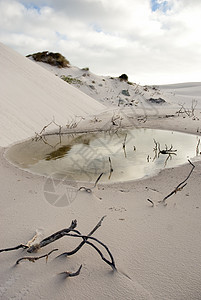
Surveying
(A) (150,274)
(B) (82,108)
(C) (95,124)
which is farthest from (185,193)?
(B) (82,108)

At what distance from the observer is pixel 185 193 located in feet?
7.07

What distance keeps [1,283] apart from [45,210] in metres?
0.71

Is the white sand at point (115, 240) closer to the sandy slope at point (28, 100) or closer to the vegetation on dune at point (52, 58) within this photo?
the sandy slope at point (28, 100)

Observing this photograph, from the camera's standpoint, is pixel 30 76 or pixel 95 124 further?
pixel 30 76

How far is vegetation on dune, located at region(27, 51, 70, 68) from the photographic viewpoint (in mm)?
14871

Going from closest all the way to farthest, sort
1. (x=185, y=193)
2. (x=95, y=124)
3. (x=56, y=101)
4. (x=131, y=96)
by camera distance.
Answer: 1. (x=185, y=193)
2. (x=95, y=124)
3. (x=56, y=101)
4. (x=131, y=96)

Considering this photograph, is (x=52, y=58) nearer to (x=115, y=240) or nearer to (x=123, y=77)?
(x=123, y=77)

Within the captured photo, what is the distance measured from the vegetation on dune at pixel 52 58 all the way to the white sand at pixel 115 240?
1353 cm

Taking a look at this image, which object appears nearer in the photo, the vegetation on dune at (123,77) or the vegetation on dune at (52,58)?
the vegetation on dune at (123,77)

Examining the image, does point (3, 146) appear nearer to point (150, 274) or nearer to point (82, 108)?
point (150, 274)

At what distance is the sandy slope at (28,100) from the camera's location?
457 cm

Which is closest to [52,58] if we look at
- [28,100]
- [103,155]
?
[28,100]

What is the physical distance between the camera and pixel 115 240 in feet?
4.90

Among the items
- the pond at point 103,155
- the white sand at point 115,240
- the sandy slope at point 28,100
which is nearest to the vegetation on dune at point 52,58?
the sandy slope at point 28,100
